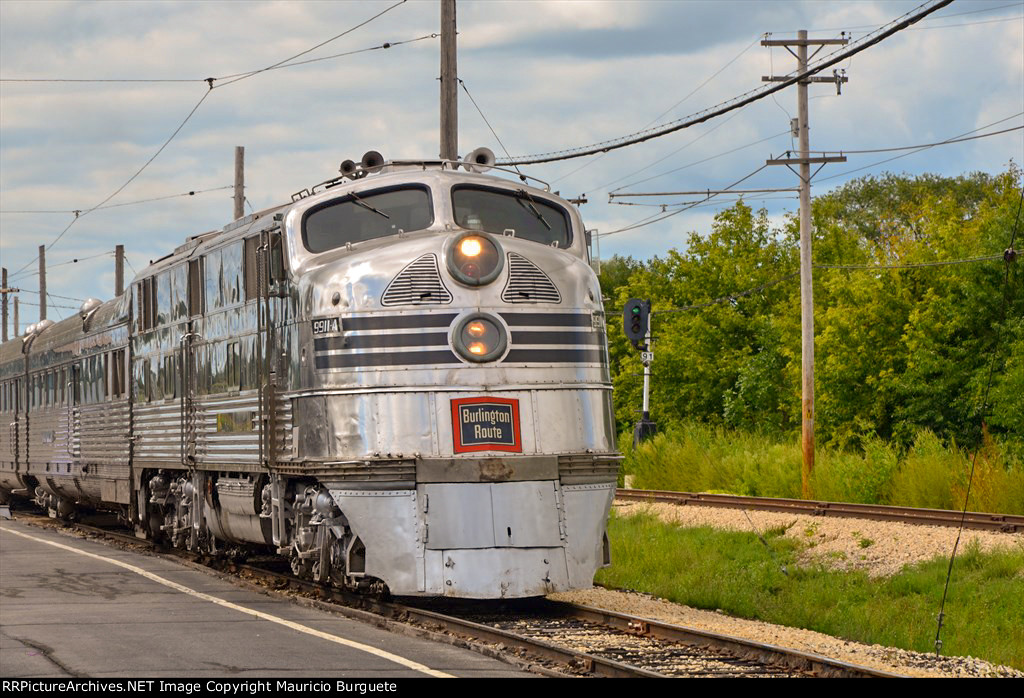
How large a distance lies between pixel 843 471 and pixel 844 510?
12.4 feet

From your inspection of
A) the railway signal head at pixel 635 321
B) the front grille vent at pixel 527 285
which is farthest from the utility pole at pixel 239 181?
the front grille vent at pixel 527 285

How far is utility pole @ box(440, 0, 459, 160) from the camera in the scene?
67.0 feet

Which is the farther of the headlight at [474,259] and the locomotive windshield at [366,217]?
the locomotive windshield at [366,217]

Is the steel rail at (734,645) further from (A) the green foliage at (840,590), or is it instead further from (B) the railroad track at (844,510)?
(B) the railroad track at (844,510)

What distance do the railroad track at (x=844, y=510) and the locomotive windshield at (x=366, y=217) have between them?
7.53m

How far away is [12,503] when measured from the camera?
110 feet

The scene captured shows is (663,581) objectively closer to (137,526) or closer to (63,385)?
(137,526)

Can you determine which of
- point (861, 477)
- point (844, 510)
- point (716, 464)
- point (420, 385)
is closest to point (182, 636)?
point (420, 385)

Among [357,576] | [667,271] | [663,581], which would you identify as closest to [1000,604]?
[663,581]

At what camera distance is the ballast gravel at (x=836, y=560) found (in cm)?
1109

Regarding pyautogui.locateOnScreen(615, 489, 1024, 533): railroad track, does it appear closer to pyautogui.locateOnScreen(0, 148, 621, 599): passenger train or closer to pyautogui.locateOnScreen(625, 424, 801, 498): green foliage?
pyautogui.locateOnScreen(625, 424, 801, 498): green foliage

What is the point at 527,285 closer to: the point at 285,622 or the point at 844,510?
the point at 285,622

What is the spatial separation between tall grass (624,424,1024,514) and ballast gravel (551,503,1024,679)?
8.23 feet
